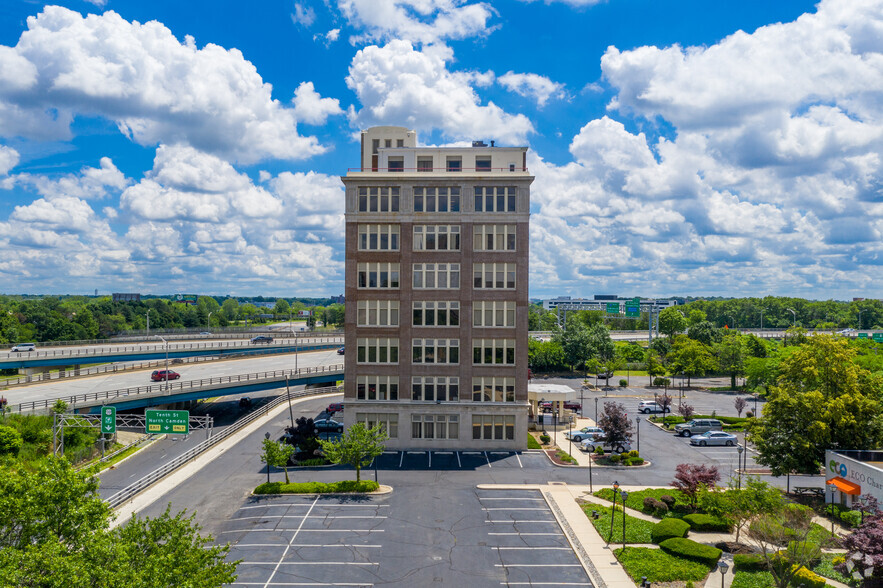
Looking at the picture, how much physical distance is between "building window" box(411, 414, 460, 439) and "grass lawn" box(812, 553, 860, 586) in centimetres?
3078

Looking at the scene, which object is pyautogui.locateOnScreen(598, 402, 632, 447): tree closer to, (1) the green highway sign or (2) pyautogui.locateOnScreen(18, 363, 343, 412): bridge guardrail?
(2) pyautogui.locateOnScreen(18, 363, 343, 412): bridge guardrail

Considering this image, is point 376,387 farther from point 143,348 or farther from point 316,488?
point 143,348

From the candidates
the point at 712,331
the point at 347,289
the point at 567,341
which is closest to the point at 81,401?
the point at 347,289

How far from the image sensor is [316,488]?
40.8m

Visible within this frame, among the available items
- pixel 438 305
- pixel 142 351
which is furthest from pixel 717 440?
pixel 142 351

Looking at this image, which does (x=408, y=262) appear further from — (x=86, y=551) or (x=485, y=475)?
(x=86, y=551)

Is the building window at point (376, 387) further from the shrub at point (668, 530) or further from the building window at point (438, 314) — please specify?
the shrub at point (668, 530)

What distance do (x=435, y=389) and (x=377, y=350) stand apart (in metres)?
6.95

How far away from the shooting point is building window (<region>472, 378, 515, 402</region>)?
53062 mm

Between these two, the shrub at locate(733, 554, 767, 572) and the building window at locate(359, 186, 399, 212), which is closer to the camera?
the shrub at locate(733, 554, 767, 572)

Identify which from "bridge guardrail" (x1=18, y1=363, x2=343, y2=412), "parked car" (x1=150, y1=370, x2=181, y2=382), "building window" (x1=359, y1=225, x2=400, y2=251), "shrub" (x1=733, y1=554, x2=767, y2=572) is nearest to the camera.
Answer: "shrub" (x1=733, y1=554, x2=767, y2=572)

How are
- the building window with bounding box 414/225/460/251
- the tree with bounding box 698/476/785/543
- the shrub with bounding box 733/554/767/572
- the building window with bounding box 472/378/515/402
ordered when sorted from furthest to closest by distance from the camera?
1. the building window with bounding box 414/225/460/251
2. the building window with bounding box 472/378/515/402
3. the tree with bounding box 698/476/785/543
4. the shrub with bounding box 733/554/767/572

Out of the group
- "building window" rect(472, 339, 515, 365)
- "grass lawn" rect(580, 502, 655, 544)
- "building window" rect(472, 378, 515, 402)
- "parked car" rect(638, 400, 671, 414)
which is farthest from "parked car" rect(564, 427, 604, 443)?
"grass lawn" rect(580, 502, 655, 544)

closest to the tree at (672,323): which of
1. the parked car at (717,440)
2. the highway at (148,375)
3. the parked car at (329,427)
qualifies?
the parked car at (717,440)
